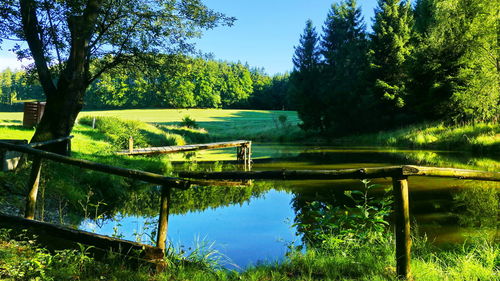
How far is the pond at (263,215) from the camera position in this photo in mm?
6723

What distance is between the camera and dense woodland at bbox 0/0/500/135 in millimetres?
13125

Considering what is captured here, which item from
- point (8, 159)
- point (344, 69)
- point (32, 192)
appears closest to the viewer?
point (32, 192)

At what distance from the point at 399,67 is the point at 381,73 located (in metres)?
1.85

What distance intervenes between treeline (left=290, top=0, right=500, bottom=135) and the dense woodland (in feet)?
0.26

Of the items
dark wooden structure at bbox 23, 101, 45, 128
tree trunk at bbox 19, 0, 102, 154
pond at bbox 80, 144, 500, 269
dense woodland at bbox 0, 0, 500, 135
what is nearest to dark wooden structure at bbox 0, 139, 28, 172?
tree trunk at bbox 19, 0, 102, 154

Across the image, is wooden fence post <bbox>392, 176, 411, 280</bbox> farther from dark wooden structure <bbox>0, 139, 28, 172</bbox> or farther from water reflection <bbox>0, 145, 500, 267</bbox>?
dark wooden structure <bbox>0, 139, 28, 172</bbox>

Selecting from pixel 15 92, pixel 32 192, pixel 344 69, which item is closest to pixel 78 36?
pixel 32 192

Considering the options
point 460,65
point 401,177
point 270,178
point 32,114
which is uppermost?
point 460,65

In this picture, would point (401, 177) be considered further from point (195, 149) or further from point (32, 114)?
point (32, 114)

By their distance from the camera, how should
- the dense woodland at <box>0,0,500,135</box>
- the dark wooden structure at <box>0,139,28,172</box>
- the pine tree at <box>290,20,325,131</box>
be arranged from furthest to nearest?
the pine tree at <box>290,20,325,131</box>, the dense woodland at <box>0,0,500,135</box>, the dark wooden structure at <box>0,139,28,172</box>

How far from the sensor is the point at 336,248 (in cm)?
539

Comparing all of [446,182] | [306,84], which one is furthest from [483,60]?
[306,84]

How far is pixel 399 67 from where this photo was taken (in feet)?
119

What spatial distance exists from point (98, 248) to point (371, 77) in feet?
123
